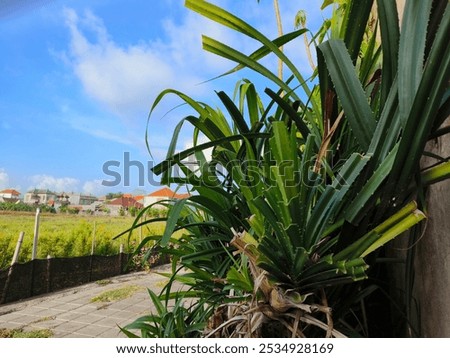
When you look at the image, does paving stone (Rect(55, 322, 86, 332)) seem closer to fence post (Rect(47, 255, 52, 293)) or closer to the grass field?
fence post (Rect(47, 255, 52, 293))

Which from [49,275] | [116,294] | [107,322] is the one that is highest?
[49,275]

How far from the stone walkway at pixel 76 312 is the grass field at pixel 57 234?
0.98m

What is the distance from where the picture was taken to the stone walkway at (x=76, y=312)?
3832 millimetres

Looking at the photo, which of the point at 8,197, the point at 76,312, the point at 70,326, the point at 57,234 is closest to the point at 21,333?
the point at 70,326

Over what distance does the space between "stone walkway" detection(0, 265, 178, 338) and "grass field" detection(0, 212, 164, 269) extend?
3.22ft

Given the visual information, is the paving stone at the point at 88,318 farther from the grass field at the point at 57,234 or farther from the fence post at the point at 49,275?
the grass field at the point at 57,234

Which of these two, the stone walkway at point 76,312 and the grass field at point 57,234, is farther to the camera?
the grass field at point 57,234

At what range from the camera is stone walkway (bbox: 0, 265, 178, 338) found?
12.6 ft

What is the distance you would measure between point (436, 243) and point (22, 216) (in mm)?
7112

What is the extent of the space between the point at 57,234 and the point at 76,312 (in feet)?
7.24

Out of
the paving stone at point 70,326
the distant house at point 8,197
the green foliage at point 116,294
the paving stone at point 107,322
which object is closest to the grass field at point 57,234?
the green foliage at point 116,294

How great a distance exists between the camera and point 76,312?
4.51 meters
